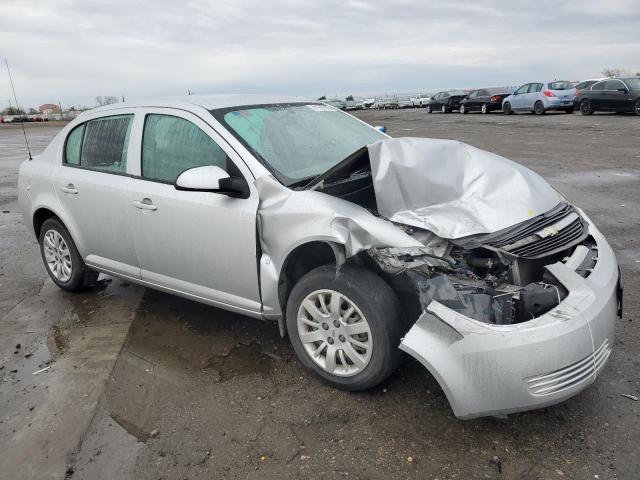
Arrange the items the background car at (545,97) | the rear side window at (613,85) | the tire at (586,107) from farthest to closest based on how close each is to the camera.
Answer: the background car at (545,97) < the tire at (586,107) < the rear side window at (613,85)

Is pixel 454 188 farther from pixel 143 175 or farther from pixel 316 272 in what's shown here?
pixel 143 175

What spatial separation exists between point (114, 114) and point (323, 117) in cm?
165

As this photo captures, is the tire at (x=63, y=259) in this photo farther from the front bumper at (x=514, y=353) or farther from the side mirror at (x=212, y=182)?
the front bumper at (x=514, y=353)

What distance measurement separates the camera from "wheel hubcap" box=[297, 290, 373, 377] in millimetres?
2977

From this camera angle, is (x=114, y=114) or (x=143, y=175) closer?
(x=143, y=175)

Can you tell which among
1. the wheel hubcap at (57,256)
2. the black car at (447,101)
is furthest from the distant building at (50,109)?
the wheel hubcap at (57,256)

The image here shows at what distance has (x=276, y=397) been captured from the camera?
316 centimetres

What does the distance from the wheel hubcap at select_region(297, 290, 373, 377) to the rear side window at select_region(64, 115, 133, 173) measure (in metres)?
1.90

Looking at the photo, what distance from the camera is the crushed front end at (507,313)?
243cm

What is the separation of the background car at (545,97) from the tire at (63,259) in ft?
76.9

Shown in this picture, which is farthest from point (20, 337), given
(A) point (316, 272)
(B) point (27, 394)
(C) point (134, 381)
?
(A) point (316, 272)

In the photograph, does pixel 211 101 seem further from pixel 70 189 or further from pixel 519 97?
pixel 519 97

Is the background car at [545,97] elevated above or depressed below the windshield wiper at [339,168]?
below

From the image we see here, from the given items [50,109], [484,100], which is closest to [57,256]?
[484,100]
